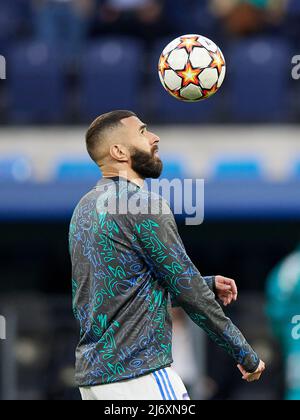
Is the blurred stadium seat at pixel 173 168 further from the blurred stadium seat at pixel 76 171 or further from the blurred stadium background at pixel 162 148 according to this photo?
the blurred stadium seat at pixel 76 171

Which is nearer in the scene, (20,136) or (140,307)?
(140,307)

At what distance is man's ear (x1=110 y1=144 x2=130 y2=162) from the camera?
584cm

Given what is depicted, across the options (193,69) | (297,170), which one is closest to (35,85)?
(297,170)

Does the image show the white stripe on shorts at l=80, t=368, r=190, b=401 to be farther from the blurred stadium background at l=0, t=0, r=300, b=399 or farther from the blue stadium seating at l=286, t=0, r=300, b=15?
the blue stadium seating at l=286, t=0, r=300, b=15

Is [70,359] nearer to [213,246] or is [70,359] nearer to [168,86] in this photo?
[213,246]

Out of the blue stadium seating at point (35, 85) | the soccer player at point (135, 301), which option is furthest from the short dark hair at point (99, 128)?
the blue stadium seating at point (35, 85)

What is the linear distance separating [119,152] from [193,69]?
2.63ft

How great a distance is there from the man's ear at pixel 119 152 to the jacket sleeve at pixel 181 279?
0.33 meters

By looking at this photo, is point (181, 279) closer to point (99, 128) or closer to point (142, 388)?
point (142, 388)

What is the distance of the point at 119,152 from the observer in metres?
5.84

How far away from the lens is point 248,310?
12102 millimetres

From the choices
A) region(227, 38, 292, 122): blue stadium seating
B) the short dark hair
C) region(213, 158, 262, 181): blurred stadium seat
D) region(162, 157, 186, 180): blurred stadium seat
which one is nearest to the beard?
→ the short dark hair
